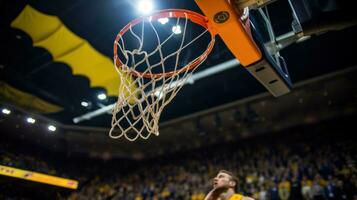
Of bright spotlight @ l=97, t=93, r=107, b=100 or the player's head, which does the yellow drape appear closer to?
bright spotlight @ l=97, t=93, r=107, b=100

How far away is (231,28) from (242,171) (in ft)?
25.1

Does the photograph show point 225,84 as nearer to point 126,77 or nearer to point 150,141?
point 150,141

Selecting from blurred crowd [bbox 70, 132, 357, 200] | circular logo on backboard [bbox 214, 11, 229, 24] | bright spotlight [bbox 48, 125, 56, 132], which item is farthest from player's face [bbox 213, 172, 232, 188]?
bright spotlight [bbox 48, 125, 56, 132]

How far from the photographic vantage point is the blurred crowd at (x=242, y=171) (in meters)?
7.57

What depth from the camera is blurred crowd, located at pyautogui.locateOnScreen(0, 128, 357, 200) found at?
7574 millimetres

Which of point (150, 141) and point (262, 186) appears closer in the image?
point (262, 186)

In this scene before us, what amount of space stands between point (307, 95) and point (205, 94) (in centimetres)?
300

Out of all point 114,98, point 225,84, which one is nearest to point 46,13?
point 114,98

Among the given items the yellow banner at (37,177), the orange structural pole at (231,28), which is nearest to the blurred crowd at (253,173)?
the yellow banner at (37,177)

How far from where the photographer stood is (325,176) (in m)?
7.73

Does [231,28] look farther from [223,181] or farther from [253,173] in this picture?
[253,173]

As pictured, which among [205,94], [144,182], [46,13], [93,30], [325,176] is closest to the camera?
[46,13]

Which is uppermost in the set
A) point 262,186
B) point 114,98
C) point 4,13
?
point 4,13

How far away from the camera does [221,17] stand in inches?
96.3
